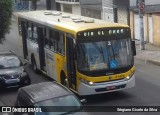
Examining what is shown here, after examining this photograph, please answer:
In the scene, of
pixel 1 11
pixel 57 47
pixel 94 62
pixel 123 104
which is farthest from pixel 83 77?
pixel 1 11

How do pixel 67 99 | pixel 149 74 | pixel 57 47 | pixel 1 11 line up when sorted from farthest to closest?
1. pixel 149 74
2. pixel 1 11
3. pixel 57 47
4. pixel 67 99

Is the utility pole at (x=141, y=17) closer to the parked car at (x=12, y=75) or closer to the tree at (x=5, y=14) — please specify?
the tree at (x=5, y=14)

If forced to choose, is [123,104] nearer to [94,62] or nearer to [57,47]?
[94,62]

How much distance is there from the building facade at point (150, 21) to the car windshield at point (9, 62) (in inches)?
482

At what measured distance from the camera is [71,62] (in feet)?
56.0

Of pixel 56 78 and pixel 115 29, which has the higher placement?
pixel 115 29

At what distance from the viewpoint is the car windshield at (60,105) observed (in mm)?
12234

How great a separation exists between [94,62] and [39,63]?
6.45 m

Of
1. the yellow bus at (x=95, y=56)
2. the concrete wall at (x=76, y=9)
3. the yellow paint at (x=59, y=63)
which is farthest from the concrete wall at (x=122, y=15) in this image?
the yellow bus at (x=95, y=56)

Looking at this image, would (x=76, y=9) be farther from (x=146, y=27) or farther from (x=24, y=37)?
(x=24, y=37)

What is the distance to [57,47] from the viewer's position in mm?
19031

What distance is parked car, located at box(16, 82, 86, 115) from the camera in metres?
12.3

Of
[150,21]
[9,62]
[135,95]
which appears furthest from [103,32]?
[150,21]

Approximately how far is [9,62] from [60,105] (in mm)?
8925
